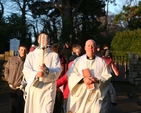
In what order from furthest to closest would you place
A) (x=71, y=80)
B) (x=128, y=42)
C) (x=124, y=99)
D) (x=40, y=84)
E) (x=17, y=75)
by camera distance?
(x=128, y=42)
(x=124, y=99)
(x=17, y=75)
(x=40, y=84)
(x=71, y=80)

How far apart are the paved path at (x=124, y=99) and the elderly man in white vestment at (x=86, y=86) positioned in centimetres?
379

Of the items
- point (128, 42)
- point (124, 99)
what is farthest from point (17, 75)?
point (128, 42)

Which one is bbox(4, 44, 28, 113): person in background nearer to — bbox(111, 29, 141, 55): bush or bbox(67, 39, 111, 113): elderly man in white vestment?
bbox(67, 39, 111, 113): elderly man in white vestment

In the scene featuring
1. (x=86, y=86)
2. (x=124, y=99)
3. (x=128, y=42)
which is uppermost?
(x=128, y=42)

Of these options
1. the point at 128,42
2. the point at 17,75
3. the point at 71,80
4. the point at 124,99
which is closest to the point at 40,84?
the point at 71,80

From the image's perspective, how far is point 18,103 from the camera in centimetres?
716

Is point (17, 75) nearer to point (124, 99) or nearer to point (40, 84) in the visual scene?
point (40, 84)

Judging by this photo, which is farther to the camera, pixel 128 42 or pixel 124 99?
pixel 128 42

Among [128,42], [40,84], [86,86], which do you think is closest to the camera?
[86,86]

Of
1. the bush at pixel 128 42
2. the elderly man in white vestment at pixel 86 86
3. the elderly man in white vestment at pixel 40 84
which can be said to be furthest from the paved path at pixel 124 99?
the bush at pixel 128 42

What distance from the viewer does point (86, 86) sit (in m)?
5.48

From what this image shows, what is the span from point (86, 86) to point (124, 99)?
6229 mm

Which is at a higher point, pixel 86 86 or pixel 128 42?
pixel 128 42

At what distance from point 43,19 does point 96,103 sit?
3239 centimetres
